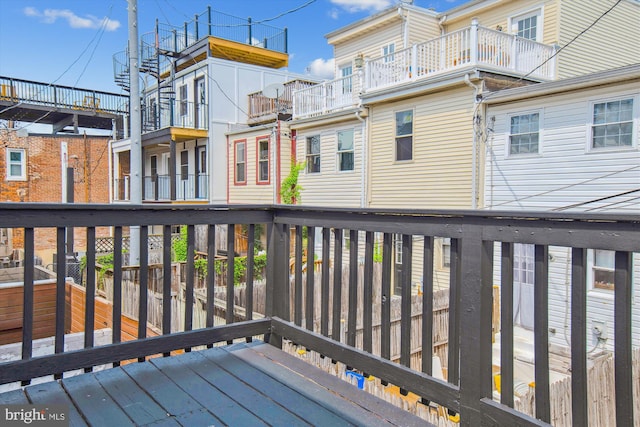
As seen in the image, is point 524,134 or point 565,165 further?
point 524,134

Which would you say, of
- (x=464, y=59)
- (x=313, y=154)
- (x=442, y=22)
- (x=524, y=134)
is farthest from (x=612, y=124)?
(x=313, y=154)

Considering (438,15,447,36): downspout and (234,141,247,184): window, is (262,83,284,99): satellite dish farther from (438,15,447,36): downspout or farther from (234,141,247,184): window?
(438,15,447,36): downspout

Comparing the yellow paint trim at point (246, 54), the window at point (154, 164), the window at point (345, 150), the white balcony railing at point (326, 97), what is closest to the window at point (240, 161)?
the white balcony railing at point (326, 97)

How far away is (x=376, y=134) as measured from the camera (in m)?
12.1

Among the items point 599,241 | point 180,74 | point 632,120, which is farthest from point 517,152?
point 180,74

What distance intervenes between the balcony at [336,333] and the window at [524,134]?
721 centimetres

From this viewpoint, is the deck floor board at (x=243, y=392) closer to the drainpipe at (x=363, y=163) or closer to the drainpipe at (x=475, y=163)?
the drainpipe at (x=475, y=163)

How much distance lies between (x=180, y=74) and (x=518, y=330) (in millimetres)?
15604

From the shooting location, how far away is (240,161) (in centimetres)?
1694

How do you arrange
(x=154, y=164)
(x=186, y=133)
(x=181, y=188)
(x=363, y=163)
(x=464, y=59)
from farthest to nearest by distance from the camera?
(x=154, y=164), (x=181, y=188), (x=186, y=133), (x=363, y=163), (x=464, y=59)

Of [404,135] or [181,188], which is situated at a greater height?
[404,135]

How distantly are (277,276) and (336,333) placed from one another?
68 centimetres

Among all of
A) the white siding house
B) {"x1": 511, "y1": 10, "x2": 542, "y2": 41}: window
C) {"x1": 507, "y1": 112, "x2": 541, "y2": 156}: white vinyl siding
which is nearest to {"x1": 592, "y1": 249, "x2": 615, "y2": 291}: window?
the white siding house

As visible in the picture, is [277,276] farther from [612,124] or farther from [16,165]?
[16,165]
